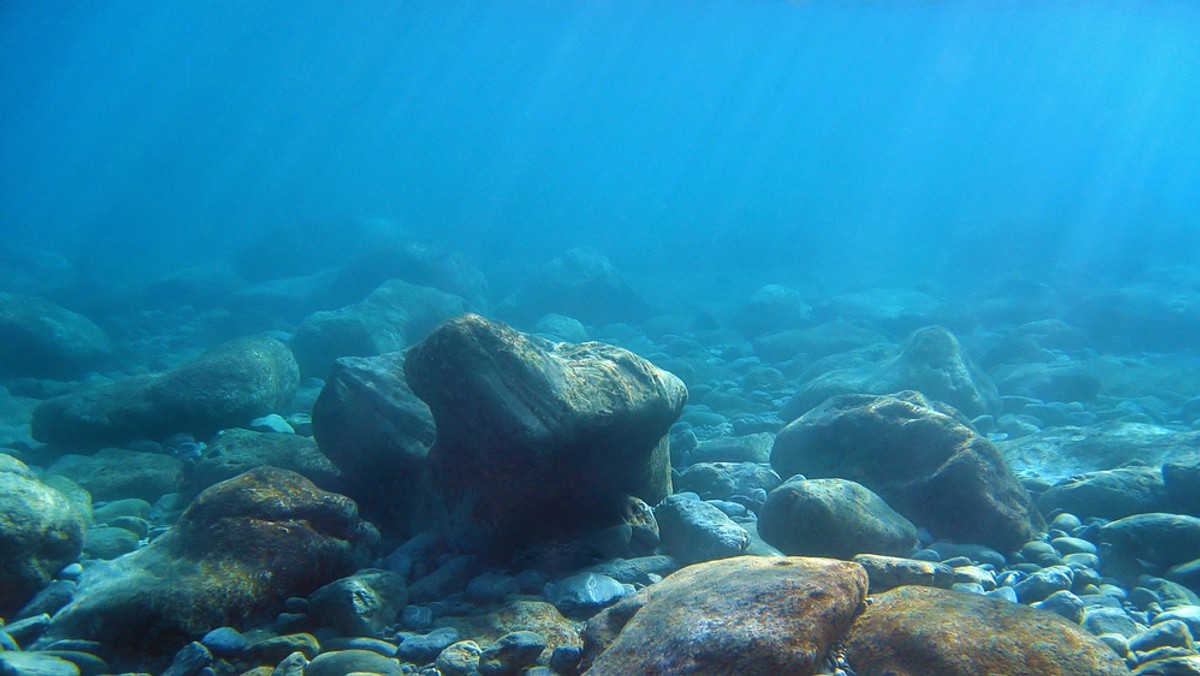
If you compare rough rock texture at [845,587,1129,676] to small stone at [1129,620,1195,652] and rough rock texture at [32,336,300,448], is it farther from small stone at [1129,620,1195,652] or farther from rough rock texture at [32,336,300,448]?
rough rock texture at [32,336,300,448]

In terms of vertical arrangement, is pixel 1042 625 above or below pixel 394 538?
below

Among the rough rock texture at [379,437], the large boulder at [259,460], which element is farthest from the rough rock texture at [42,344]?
the rough rock texture at [379,437]

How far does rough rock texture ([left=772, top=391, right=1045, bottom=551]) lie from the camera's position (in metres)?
6.63

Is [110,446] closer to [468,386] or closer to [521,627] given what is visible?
[468,386]

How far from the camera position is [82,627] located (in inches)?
180

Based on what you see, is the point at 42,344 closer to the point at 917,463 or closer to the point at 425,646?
the point at 425,646

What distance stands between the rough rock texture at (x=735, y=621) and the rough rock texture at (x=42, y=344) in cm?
1781

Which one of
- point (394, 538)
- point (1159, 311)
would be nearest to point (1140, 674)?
point (394, 538)

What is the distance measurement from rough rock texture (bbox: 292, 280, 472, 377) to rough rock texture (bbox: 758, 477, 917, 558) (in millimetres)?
11256

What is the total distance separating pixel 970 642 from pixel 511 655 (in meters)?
2.54

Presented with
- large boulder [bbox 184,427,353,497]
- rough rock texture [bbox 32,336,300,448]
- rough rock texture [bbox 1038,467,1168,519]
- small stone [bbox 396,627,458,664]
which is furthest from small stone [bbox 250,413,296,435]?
rough rock texture [bbox 1038,467,1168,519]

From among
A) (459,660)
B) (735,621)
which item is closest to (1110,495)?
(735,621)

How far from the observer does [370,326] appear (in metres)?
17.0

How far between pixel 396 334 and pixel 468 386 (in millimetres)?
12759
